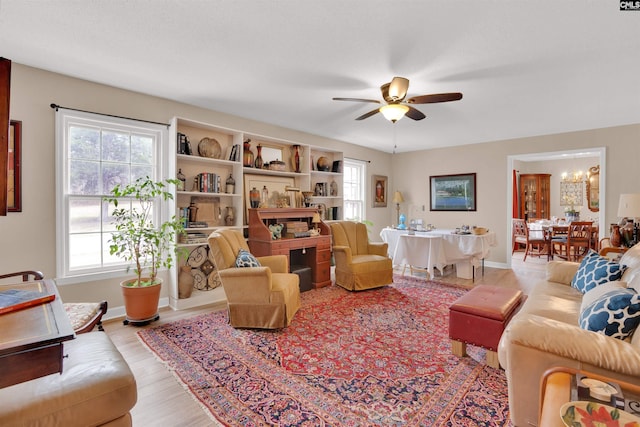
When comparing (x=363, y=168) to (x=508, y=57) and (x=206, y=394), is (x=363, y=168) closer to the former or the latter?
(x=508, y=57)

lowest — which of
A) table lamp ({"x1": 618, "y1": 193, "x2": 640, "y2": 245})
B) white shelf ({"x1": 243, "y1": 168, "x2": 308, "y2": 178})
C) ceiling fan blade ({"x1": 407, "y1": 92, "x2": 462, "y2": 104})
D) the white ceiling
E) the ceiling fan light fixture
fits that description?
table lamp ({"x1": 618, "y1": 193, "x2": 640, "y2": 245})

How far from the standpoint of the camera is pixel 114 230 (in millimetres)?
3396

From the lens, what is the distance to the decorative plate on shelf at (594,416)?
0.92 metres

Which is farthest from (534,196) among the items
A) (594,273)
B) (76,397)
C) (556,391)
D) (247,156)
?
(76,397)

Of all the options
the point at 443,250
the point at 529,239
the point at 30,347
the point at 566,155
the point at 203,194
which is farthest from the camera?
the point at 529,239

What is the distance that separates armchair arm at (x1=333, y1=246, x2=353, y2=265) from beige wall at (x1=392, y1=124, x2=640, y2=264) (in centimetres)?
332

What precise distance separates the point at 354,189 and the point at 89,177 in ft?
14.6

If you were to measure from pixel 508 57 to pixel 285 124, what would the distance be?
3053 millimetres

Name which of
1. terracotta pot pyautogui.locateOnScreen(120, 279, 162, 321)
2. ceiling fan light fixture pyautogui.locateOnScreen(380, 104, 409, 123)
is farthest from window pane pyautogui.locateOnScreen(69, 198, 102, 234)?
ceiling fan light fixture pyautogui.locateOnScreen(380, 104, 409, 123)

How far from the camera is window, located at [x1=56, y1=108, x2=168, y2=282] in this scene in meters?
3.03

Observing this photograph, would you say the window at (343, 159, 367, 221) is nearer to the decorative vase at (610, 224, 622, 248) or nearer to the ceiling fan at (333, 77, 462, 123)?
the ceiling fan at (333, 77, 462, 123)

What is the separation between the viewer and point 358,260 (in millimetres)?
4242

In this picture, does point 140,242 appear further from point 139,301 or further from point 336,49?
point 336,49

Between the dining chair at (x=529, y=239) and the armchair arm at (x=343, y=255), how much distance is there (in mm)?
4853
